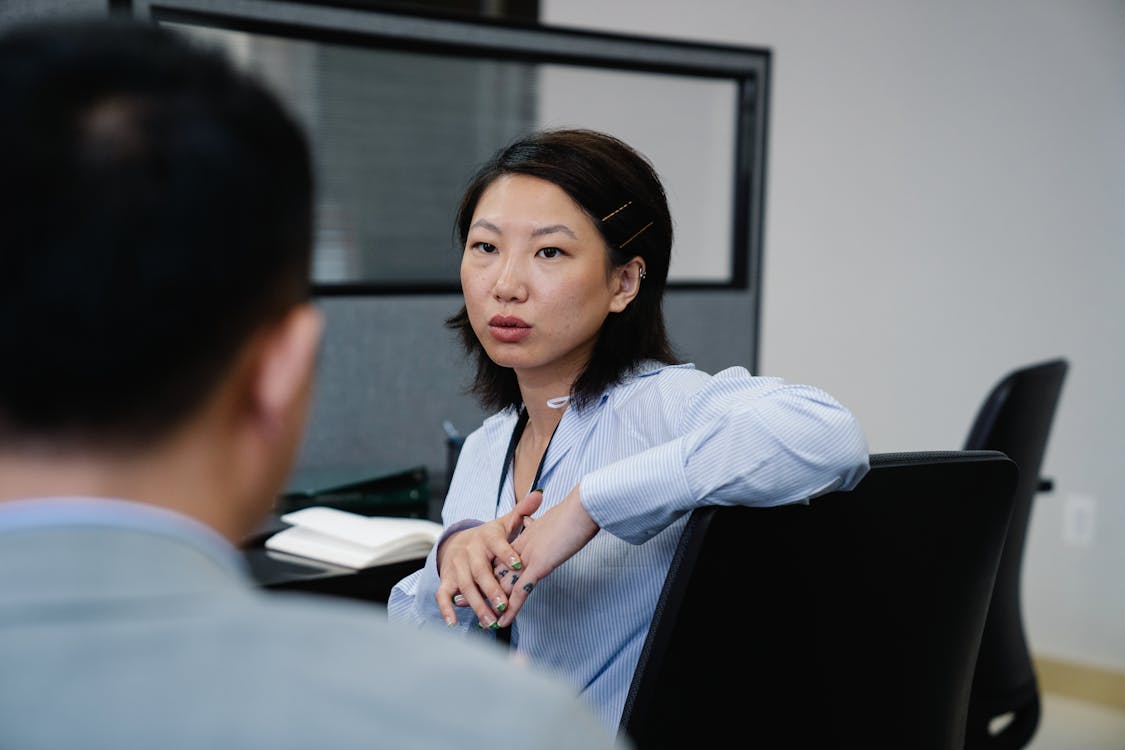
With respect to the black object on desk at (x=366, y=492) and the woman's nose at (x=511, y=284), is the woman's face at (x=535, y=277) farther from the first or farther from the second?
the black object on desk at (x=366, y=492)

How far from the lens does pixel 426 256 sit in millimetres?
1765

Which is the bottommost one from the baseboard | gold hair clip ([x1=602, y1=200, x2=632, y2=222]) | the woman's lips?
the baseboard

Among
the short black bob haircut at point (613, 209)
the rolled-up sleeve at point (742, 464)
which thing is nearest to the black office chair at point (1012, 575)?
the short black bob haircut at point (613, 209)

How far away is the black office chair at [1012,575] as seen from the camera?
4.76 ft

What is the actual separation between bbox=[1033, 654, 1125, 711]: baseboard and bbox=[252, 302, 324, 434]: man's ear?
2.52 meters

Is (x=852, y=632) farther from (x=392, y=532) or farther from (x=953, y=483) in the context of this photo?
(x=392, y=532)

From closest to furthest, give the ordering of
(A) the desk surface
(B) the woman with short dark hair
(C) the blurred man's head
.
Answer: (C) the blurred man's head
(B) the woman with short dark hair
(A) the desk surface

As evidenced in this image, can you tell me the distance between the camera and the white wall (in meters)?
2.61

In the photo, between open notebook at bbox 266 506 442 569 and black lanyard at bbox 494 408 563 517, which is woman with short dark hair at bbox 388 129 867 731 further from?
open notebook at bbox 266 506 442 569

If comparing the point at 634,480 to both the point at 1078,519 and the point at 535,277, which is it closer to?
the point at 535,277

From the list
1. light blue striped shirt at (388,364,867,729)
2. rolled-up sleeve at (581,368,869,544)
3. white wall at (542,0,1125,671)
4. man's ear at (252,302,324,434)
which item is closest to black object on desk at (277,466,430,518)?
light blue striped shirt at (388,364,867,729)

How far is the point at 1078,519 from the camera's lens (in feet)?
8.67

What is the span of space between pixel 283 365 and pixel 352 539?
0.93 m

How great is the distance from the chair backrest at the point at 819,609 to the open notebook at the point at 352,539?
57 centimetres
